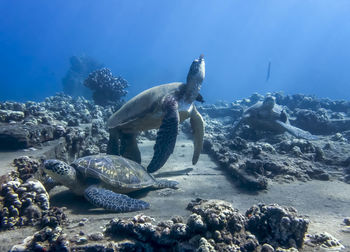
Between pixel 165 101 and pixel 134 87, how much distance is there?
75.7 metres

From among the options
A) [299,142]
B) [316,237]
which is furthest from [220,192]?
[299,142]

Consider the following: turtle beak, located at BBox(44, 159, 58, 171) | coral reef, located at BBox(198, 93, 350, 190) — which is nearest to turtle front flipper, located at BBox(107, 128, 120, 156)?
turtle beak, located at BBox(44, 159, 58, 171)

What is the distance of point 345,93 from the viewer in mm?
102750

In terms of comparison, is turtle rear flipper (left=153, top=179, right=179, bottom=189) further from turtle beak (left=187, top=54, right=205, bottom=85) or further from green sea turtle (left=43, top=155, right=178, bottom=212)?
turtle beak (left=187, top=54, right=205, bottom=85)

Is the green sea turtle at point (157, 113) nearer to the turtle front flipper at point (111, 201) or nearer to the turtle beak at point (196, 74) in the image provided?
the turtle beak at point (196, 74)

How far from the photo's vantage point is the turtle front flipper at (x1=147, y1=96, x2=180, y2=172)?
5.72 metres

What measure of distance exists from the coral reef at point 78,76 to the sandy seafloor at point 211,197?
34.4 m

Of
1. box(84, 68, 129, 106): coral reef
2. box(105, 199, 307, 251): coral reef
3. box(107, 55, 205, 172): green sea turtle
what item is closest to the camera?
box(105, 199, 307, 251): coral reef

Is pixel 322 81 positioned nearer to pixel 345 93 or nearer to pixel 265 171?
pixel 345 93

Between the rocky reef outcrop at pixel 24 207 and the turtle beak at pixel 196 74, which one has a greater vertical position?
the turtle beak at pixel 196 74

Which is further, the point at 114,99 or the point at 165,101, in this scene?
the point at 114,99

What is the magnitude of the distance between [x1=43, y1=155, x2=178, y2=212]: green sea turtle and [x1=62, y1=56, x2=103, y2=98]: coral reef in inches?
1368

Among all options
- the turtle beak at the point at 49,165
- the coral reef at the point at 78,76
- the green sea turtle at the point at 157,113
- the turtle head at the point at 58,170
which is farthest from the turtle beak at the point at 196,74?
the coral reef at the point at 78,76

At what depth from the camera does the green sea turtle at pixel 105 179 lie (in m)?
4.07
